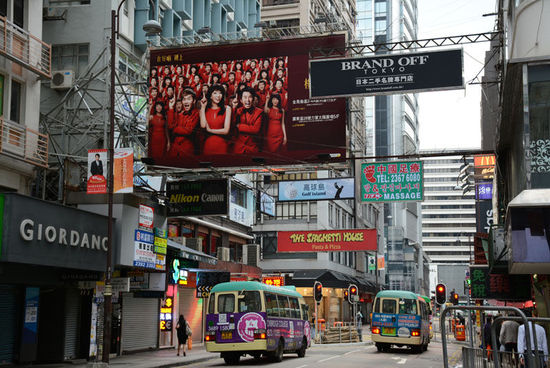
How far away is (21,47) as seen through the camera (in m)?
25.6

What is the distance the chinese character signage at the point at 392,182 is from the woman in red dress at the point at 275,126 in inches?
132

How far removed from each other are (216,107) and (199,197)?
3.54m

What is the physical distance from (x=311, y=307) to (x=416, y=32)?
13697cm

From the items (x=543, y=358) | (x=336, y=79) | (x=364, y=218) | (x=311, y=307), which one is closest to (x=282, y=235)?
(x=336, y=79)

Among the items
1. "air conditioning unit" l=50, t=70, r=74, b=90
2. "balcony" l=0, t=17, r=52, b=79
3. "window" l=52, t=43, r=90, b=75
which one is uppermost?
"window" l=52, t=43, r=90, b=75

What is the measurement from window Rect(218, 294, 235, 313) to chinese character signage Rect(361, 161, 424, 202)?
614 cm

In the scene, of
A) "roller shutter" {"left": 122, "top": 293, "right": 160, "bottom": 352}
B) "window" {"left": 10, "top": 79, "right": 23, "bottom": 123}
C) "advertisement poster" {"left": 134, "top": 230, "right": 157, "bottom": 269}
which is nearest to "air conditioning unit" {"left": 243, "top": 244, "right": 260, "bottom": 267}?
"roller shutter" {"left": 122, "top": 293, "right": 160, "bottom": 352}

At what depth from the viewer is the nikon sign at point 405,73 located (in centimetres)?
2209

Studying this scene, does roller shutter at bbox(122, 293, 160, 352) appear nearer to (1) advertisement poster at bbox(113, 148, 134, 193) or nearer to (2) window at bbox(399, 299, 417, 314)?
(1) advertisement poster at bbox(113, 148, 134, 193)

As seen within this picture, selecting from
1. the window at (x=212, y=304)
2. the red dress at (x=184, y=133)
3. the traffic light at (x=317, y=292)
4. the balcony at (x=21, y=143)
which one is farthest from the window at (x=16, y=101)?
the traffic light at (x=317, y=292)

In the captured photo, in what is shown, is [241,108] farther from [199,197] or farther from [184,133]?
[199,197]

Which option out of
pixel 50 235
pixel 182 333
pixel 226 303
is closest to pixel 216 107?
pixel 226 303

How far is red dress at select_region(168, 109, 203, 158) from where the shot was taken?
91.8ft

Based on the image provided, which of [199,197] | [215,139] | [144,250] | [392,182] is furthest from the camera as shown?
[144,250]
